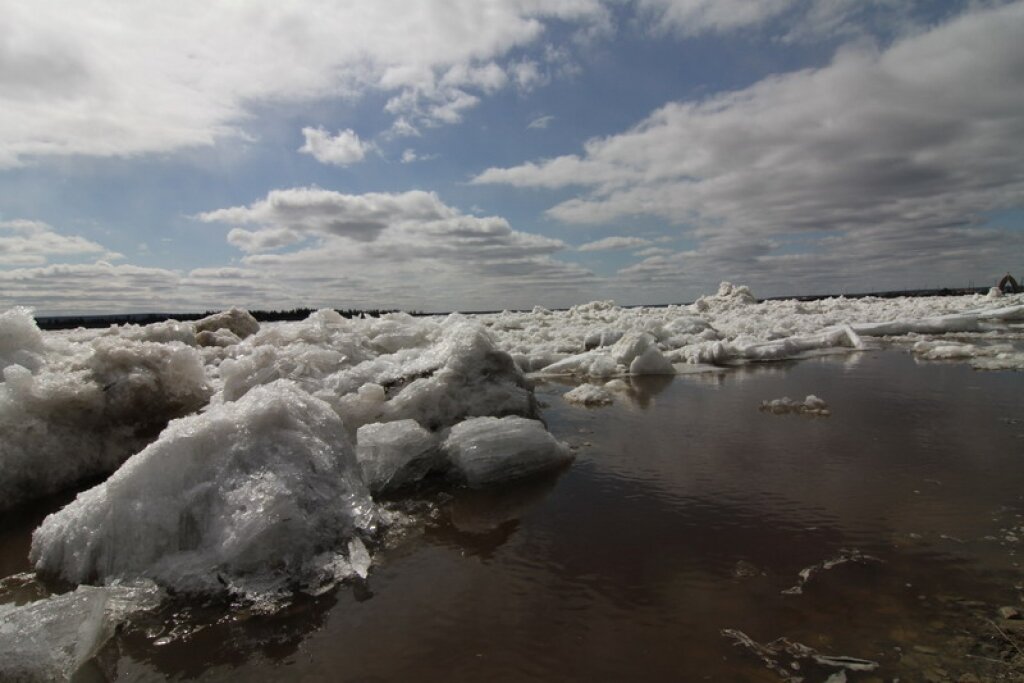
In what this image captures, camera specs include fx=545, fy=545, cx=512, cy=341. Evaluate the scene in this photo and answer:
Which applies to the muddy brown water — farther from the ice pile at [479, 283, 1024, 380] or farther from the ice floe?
the ice pile at [479, 283, 1024, 380]

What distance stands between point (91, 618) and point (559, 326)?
670 inches

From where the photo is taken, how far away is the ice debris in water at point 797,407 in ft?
21.0

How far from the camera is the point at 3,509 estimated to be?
4.16 metres

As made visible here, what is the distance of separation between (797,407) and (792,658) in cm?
508

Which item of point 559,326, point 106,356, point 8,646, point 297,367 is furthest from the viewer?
point 559,326

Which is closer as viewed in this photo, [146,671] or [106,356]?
[146,671]

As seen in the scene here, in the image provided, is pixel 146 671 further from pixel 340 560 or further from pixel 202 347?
pixel 202 347

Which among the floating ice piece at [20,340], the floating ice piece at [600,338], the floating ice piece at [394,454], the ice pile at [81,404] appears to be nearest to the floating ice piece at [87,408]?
the ice pile at [81,404]

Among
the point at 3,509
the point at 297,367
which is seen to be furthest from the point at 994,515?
the point at 3,509

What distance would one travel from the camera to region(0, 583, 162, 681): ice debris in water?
6.82 feet

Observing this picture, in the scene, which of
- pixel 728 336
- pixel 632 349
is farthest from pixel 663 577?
pixel 728 336

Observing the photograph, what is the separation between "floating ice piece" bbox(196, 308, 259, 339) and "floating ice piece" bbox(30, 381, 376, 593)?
8509 millimetres

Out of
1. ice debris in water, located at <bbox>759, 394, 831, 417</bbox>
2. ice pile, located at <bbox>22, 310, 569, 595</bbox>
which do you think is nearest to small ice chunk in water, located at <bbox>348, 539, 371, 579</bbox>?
ice pile, located at <bbox>22, 310, 569, 595</bbox>

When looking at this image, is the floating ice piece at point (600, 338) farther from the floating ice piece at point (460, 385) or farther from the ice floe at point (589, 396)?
the floating ice piece at point (460, 385)
